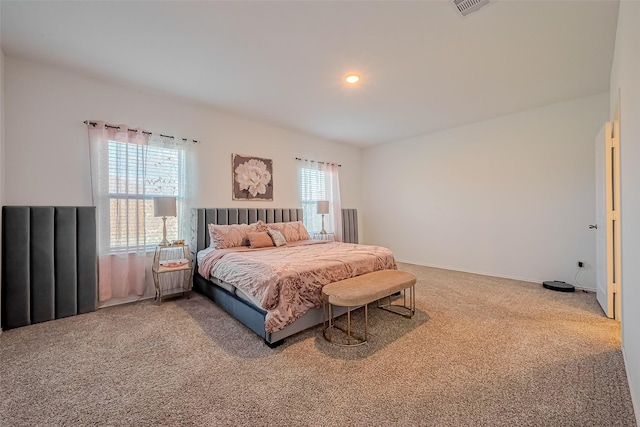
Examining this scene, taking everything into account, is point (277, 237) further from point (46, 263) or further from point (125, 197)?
point (46, 263)

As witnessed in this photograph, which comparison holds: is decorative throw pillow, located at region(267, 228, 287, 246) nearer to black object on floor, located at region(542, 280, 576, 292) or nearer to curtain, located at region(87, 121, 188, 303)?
curtain, located at region(87, 121, 188, 303)

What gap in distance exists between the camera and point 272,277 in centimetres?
229

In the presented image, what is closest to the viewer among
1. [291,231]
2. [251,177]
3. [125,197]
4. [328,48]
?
[328,48]

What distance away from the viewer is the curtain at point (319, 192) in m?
5.39

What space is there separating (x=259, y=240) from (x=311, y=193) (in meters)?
2.09

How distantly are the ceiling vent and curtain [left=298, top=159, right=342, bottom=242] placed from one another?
3594 millimetres

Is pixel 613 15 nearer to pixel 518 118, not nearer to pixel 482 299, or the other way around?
pixel 518 118

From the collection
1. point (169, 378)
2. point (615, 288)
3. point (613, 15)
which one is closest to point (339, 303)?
point (169, 378)

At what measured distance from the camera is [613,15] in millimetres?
2148

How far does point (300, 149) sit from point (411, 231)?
2.90 m

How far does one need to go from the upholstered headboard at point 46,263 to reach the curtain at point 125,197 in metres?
0.17

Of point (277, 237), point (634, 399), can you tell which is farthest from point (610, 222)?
point (277, 237)

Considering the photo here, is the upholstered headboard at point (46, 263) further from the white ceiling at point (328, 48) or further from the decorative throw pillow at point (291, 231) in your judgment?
the decorative throw pillow at point (291, 231)

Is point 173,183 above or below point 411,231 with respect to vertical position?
above
